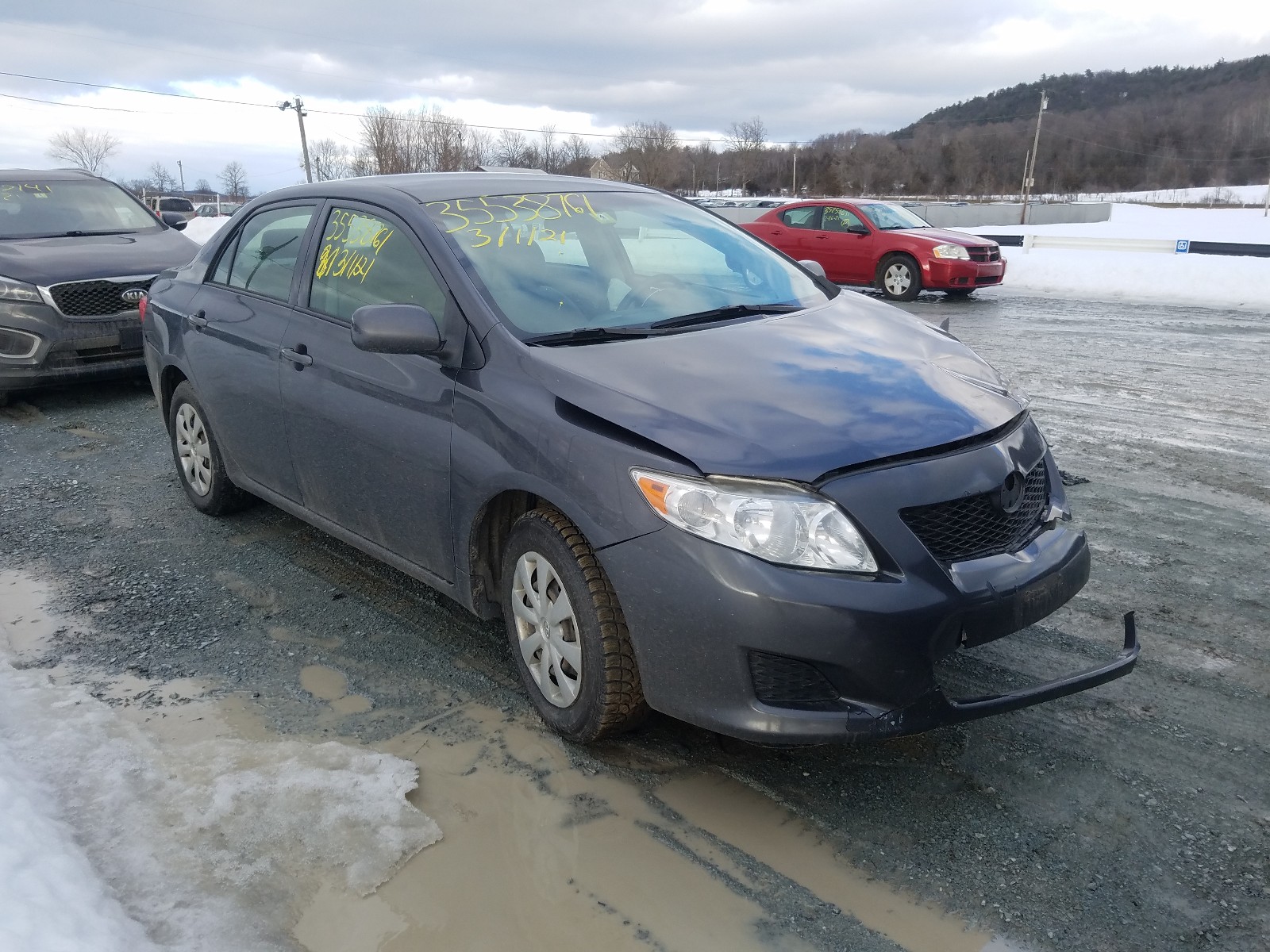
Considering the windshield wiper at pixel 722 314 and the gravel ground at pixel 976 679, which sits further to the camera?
the windshield wiper at pixel 722 314

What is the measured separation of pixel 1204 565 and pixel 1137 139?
411 ft

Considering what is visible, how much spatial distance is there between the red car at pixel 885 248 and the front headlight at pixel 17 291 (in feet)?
30.5

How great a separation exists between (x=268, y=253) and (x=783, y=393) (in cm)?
277

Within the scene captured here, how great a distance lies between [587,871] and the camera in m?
2.57

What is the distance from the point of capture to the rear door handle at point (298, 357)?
13.0 ft

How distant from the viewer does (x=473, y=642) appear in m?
3.85

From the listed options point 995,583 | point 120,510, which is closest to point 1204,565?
point 995,583

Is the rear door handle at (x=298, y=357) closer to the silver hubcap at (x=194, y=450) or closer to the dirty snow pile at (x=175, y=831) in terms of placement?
the silver hubcap at (x=194, y=450)

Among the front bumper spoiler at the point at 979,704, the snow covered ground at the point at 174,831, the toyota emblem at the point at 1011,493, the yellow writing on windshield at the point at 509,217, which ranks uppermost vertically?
the yellow writing on windshield at the point at 509,217

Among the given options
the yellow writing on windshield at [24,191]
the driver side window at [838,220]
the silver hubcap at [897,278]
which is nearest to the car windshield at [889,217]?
the driver side window at [838,220]

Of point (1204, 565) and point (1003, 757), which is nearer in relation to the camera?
point (1003, 757)

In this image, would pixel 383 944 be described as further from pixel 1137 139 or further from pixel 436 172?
pixel 1137 139

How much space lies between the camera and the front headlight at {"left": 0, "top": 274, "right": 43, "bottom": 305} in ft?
25.1

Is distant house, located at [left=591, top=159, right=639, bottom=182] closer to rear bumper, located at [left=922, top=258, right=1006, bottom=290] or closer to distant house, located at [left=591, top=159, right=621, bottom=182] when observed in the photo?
distant house, located at [left=591, top=159, right=621, bottom=182]
